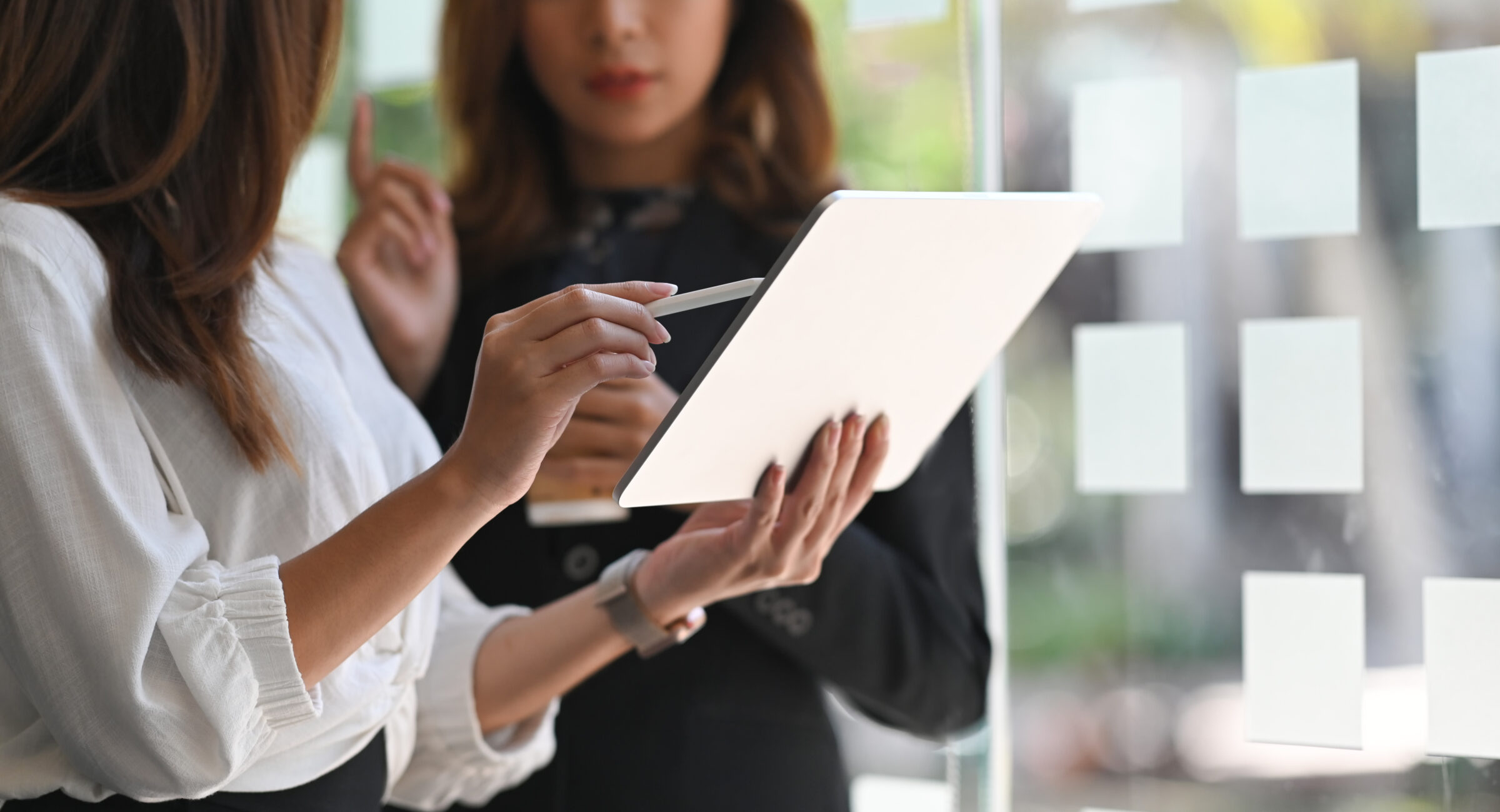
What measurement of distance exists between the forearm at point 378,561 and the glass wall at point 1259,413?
60 centimetres

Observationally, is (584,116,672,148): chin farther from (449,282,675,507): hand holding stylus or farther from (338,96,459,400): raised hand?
(449,282,675,507): hand holding stylus

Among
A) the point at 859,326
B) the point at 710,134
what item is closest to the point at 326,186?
the point at 710,134

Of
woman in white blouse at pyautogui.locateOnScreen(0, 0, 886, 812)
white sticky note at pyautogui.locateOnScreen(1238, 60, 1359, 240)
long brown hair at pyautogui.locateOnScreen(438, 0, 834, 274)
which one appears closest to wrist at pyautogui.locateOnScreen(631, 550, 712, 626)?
woman in white blouse at pyautogui.locateOnScreen(0, 0, 886, 812)

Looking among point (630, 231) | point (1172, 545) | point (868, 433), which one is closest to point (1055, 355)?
point (1172, 545)

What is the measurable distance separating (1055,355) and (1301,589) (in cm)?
27

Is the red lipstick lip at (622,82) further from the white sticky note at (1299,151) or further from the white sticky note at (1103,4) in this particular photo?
the white sticky note at (1299,151)

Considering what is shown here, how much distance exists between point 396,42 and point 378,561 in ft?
3.52

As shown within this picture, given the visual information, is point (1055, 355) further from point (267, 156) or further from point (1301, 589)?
point (267, 156)

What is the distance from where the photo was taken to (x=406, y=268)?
1.17 meters

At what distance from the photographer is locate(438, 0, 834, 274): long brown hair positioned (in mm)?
1184

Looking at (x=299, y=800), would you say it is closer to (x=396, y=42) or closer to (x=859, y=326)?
(x=859, y=326)

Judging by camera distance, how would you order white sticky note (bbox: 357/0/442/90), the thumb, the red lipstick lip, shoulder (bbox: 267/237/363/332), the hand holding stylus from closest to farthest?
the hand holding stylus, shoulder (bbox: 267/237/363/332), the red lipstick lip, the thumb, white sticky note (bbox: 357/0/442/90)

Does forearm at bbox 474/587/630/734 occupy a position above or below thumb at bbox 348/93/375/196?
below

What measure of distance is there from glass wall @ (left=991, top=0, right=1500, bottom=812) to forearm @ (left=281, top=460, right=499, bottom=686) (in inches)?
23.8
